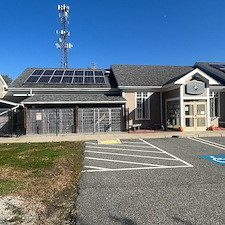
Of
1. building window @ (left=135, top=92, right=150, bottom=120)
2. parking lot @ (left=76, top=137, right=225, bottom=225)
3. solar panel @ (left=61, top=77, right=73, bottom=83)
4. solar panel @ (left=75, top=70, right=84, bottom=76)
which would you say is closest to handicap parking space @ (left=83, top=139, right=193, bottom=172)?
parking lot @ (left=76, top=137, right=225, bottom=225)

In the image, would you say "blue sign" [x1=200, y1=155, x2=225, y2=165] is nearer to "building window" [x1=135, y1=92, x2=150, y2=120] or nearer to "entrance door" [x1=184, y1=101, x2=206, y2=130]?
"entrance door" [x1=184, y1=101, x2=206, y2=130]

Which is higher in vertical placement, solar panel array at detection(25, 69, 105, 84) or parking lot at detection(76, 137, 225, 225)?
solar panel array at detection(25, 69, 105, 84)

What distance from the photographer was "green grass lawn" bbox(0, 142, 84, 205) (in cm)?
463

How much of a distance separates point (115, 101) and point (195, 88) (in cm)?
661

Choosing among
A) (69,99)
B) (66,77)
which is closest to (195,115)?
(69,99)

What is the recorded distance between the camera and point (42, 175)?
592cm

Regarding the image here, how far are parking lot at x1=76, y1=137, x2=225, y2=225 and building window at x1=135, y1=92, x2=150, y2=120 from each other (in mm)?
10995

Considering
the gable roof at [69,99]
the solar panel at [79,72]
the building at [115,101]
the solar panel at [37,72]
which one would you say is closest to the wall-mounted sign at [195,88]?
the building at [115,101]

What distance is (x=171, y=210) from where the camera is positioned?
3.80 meters

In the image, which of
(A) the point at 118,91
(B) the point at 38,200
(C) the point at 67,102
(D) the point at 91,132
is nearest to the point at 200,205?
(B) the point at 38,200

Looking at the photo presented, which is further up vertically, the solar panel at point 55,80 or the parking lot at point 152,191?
the solar panel at point 55,80

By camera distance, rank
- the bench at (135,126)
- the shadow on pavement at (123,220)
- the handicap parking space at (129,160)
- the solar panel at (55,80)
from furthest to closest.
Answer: the solar panel at (55,80) < the bench at (135,126) < the handicap parking space at (129,160) < the shadow on pavement at (123,220)

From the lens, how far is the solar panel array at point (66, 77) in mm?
20705

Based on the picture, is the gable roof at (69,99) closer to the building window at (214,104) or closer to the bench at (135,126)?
the bench at (135,126)
